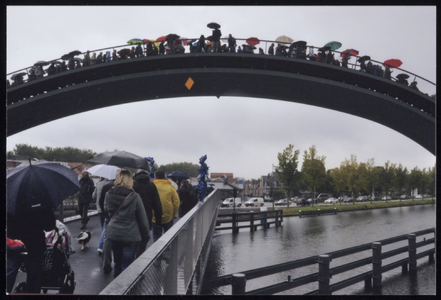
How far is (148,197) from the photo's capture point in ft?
19.6

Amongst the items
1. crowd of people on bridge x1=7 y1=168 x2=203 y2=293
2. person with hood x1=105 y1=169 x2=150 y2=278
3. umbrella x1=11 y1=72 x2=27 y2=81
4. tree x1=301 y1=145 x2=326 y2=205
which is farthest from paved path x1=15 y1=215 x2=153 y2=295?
tree x1=301 y1=145 x2=326 y2=205

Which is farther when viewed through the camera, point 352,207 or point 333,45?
point 352,207

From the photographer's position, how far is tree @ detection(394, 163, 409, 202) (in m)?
49.1

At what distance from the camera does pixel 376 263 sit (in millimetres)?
8914

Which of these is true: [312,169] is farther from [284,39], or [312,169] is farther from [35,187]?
[35,187]

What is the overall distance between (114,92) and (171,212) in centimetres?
3010

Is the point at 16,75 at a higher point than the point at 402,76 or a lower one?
lower

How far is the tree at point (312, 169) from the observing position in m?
46.8

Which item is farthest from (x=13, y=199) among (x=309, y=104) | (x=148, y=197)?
(x=309, y=104)

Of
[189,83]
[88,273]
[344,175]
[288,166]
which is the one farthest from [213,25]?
[344,175]

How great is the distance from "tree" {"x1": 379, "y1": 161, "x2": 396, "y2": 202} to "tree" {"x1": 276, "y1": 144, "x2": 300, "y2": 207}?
16868 millimetres

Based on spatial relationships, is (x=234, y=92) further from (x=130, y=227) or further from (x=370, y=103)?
(x=130, y=227)

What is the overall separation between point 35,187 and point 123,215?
1.13m

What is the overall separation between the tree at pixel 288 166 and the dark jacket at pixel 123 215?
3923 centimetres
